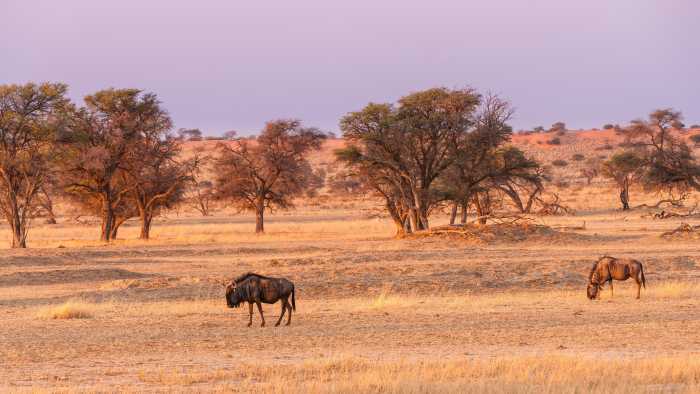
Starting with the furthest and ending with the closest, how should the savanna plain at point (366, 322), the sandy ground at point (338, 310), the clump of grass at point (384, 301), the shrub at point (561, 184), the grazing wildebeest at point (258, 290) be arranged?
the shrub at point (561, 184) < the clump of grass at point (384, 301) < the grazing wildebeest at point (258, 290) < the sandy ground at point (338, 310) < the savanna plain at point (366, 322)

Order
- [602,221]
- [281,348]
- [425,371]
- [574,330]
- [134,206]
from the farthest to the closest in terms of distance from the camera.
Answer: [602,221] → [134,206] → [574,330] → [281,348] → [425,371]

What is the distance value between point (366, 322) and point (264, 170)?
120 feet

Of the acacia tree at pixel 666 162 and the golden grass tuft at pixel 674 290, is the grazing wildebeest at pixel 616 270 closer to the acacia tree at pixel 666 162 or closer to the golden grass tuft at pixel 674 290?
the golden grass tuft at pixel 674 290

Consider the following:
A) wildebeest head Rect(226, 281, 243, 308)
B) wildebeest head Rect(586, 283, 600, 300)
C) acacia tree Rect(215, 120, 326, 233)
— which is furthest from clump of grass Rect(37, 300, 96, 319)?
acacia tree Rect(215, 120, 326, 233)

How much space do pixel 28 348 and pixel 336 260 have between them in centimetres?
1905

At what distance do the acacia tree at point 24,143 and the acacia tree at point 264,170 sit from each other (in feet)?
40.0

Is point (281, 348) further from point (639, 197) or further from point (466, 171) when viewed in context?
point (639, 197)

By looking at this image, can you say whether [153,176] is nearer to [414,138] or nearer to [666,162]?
[414,138]

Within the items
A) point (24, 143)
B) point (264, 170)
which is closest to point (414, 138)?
point (264, 170)

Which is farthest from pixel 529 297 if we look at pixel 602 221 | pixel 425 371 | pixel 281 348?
pixel 602 221

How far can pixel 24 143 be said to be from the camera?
44.5 meters

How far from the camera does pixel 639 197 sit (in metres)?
87.1

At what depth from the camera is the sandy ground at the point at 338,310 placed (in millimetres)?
14945

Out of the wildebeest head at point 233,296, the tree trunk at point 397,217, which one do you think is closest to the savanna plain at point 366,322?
the wildebeest head at point 233,296
